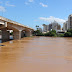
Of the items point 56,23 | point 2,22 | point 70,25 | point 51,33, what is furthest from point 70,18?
point 2,22

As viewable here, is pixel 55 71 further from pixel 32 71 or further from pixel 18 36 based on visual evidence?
pixel 18 36

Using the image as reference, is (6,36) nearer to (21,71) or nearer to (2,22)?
(2,22)

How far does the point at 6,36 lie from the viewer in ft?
128

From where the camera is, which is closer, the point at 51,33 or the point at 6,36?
the point at 6,36

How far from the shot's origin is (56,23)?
149875 mm

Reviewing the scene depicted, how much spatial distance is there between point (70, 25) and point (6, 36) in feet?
243

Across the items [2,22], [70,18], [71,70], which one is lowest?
[71,70]

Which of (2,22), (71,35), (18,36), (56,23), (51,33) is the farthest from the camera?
(56,23)

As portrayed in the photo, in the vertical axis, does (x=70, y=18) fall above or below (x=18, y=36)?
above

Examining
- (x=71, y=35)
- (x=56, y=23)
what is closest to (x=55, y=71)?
(x=71, y=35)

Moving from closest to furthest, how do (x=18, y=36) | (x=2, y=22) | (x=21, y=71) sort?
(x=21, y=71), (x=2, y=22), (x=18, y=36)

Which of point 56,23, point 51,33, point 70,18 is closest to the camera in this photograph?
point 51,33

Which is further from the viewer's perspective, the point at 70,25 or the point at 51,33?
the point at 70,25

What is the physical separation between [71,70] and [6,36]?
34.4m
